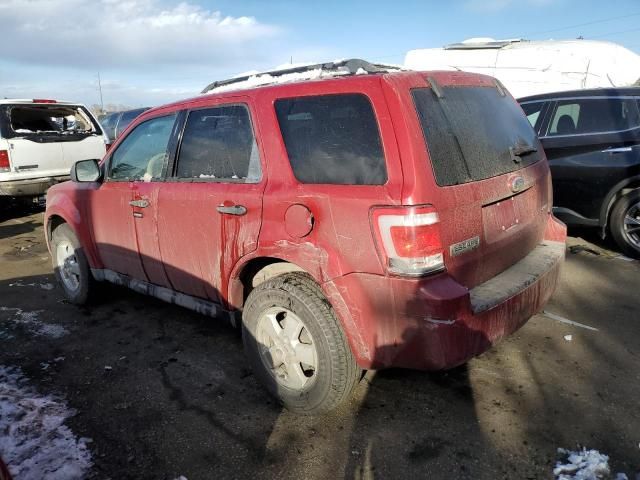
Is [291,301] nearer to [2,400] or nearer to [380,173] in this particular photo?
[380,173]

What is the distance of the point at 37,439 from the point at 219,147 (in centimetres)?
193

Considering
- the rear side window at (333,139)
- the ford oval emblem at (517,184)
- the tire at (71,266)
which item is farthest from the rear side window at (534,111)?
the tire at (71,266)

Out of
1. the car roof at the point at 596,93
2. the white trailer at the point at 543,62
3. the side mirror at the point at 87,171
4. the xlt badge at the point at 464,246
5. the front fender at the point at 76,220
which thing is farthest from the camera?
the white trailer at the point at 543,62

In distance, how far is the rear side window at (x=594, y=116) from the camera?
5230mm

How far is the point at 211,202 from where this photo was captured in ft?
9.84

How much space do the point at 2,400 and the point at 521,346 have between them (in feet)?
11.3

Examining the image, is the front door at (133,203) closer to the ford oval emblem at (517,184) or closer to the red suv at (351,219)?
the red suv at (351,219)

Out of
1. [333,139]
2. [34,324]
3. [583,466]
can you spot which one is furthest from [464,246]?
[34,324]

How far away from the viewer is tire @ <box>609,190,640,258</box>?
5227 mm

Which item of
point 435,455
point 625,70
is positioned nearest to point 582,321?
point 435,455

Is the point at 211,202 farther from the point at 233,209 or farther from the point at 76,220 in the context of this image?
the point at 76,220

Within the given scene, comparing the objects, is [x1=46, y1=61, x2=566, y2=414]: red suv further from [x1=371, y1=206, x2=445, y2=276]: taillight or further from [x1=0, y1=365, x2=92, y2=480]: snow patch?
[x1=0, y1=365, x2=92, y2=480]: snow patch

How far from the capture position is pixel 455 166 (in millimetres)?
2438

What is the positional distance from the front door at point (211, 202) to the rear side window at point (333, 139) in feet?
0.88
